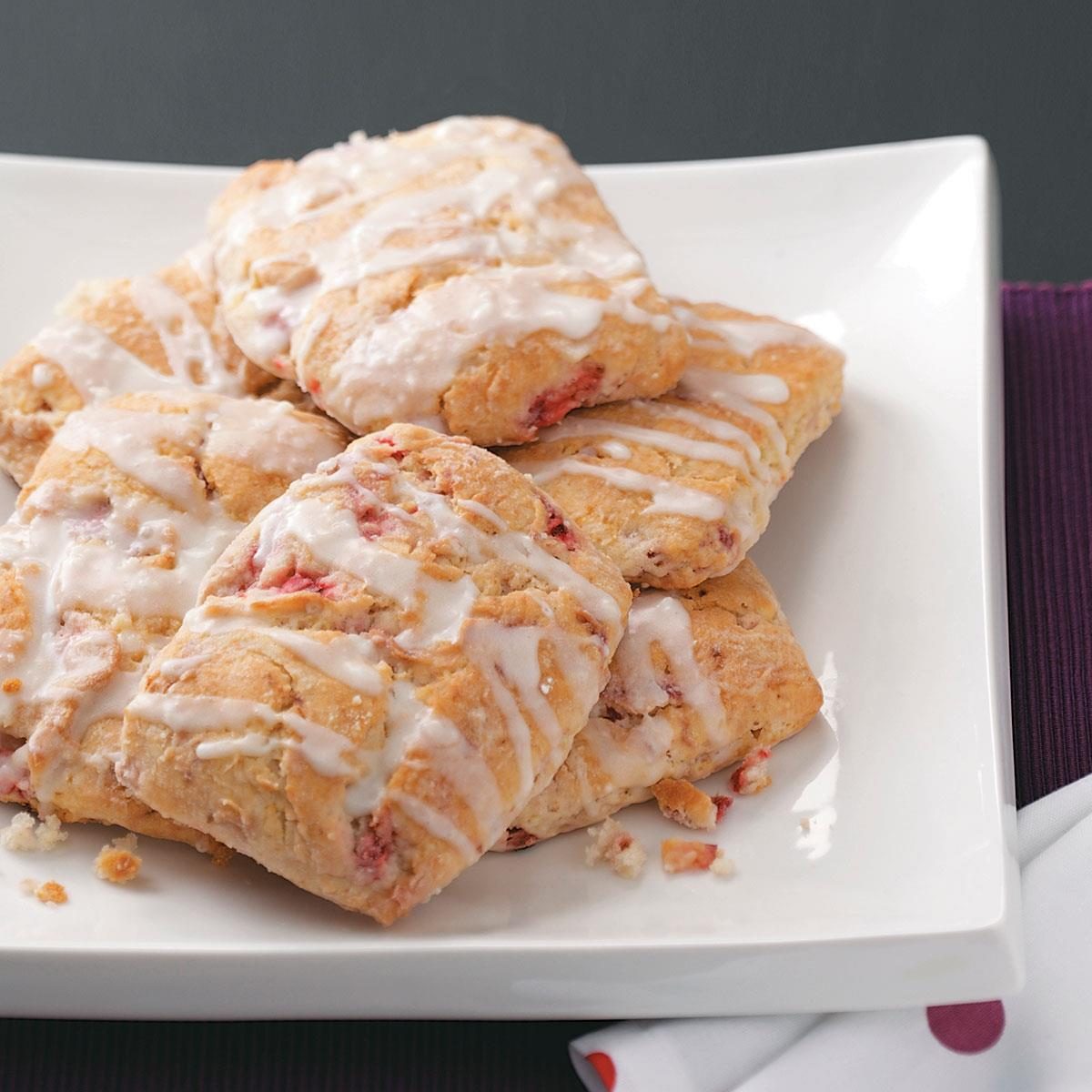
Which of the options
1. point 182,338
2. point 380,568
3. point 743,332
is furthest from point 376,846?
point 743,332

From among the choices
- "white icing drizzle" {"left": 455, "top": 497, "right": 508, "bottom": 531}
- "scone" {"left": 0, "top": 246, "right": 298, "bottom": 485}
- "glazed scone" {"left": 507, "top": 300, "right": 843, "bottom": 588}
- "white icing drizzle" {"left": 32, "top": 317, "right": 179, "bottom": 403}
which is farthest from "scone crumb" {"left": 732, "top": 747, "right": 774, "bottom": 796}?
"white icing drizzle" {"left": 32, "top": 317, "right": 179, "bottom": 403}

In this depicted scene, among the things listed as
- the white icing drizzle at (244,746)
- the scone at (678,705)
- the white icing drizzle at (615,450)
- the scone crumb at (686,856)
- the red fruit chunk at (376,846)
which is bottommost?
the scone crumb at (686,856)

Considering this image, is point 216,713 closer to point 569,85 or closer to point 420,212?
point 420,212

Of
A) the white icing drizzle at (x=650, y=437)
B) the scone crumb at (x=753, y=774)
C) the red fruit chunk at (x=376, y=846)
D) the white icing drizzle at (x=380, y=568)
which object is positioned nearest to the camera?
the red fruit chunk at (x=376, y=846)

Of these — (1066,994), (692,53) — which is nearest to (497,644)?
(1066,994)

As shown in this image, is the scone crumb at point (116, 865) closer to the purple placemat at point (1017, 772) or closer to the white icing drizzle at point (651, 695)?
the purple placemat at point (1017, 772)

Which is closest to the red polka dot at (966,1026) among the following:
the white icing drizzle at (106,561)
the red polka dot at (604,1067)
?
the red polka dot at (604,1067)
